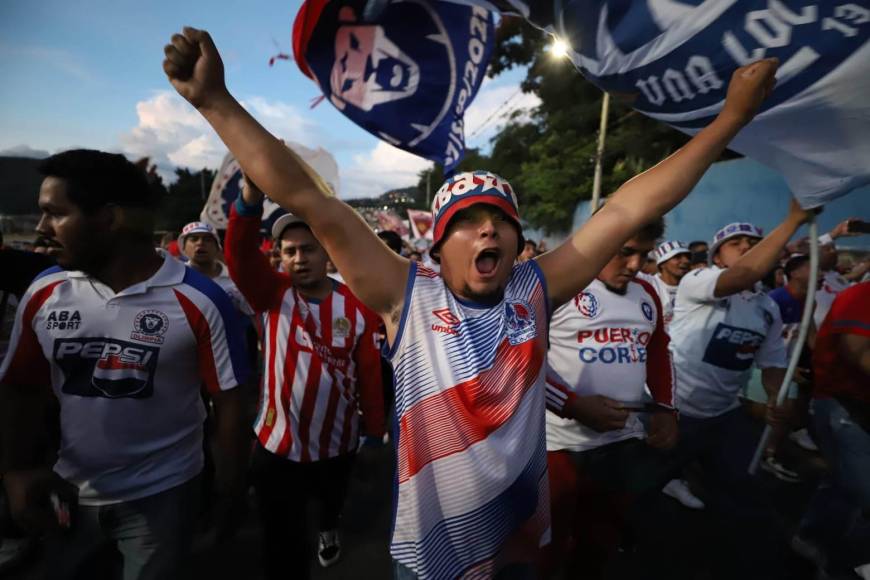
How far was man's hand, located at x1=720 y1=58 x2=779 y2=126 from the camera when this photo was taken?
5.16ft

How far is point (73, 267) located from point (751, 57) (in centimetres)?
285

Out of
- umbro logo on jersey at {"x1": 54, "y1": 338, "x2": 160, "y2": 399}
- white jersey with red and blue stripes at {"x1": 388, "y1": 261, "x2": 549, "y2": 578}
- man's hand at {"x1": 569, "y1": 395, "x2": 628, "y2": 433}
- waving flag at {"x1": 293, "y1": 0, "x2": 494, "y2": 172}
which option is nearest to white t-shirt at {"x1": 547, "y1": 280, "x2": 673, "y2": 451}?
man's hand at {"x1": 569, "y1": 395, "x2": 628, "y2": 433}

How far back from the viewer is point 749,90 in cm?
158

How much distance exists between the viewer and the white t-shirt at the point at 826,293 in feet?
17.0

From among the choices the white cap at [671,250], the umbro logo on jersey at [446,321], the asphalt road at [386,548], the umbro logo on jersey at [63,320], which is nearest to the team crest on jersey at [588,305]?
the umbro logo on jersey at [446,321]

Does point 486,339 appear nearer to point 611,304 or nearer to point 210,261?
point 611,304

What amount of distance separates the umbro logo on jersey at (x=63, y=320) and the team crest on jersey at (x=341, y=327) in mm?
1291

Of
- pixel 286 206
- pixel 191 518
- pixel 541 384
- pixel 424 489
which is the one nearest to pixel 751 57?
pixel 541 384

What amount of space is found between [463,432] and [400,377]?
28cm

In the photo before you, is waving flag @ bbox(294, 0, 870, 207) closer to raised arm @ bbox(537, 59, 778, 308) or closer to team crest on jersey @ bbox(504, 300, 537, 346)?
raised arm @ bbox(537, 59, 778, 308)

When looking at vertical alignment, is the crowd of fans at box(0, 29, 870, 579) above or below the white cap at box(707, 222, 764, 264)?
below

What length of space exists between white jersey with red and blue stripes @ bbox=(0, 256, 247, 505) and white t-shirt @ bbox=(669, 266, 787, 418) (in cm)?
309

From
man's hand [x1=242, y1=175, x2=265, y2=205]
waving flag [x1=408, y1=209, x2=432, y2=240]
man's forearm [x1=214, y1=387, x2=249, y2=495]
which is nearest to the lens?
man's forearm [x1=214, y1=387, x2=249, y2=495]

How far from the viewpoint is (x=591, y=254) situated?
1682mm
